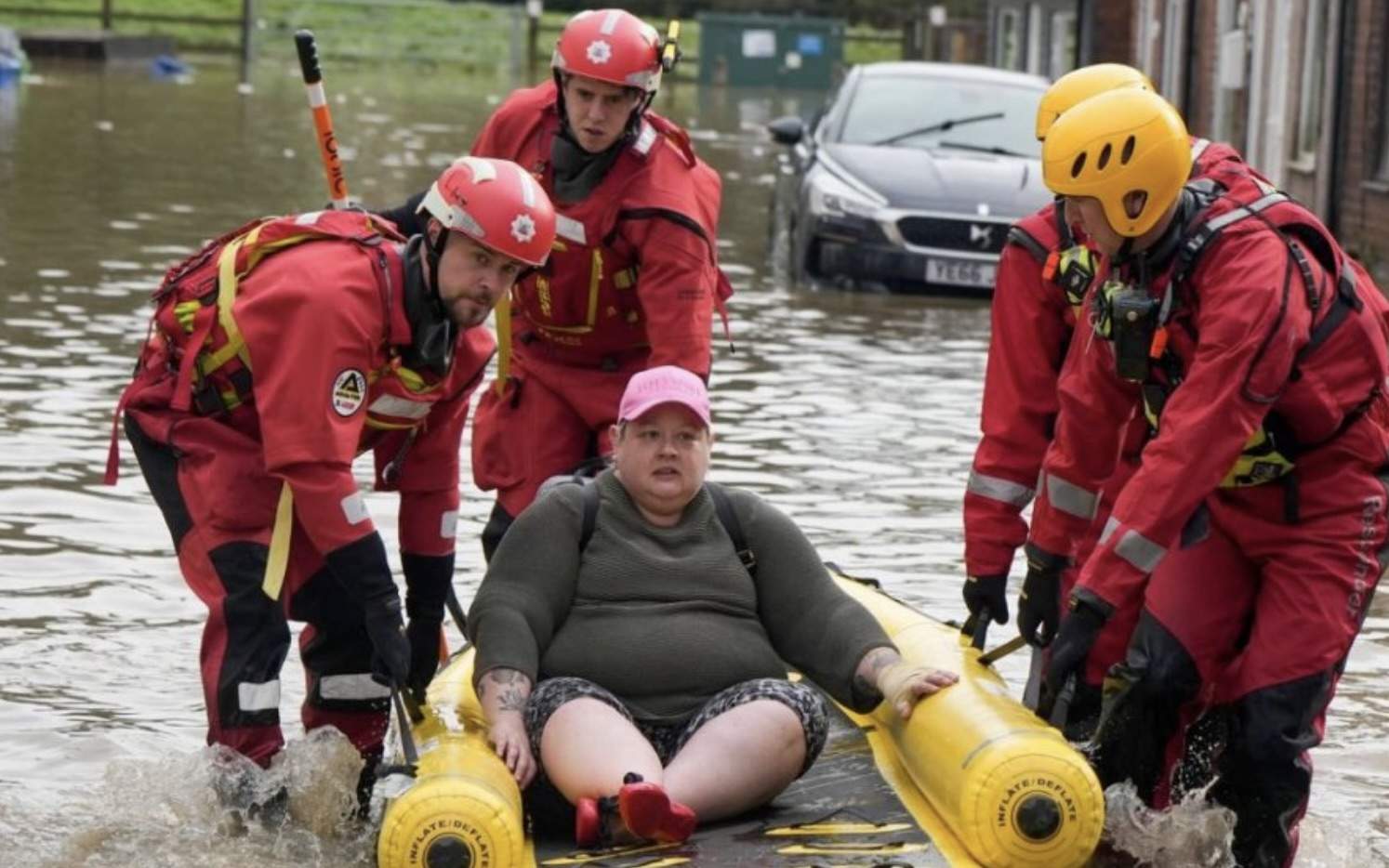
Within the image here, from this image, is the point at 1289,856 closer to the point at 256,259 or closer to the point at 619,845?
the point at 619,845

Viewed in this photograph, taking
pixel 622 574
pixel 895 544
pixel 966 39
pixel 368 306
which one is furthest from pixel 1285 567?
pixel 966 39

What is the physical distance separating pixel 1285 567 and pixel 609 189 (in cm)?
236

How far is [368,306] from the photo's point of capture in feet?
20.8

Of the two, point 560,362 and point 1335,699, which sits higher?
point 560,362

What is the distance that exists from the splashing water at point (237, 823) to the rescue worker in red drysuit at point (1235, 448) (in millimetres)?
1686

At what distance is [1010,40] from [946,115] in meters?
28.4

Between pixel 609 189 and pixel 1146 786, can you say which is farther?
pixel 609 189

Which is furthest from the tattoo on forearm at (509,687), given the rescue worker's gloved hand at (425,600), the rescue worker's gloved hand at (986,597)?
the rescue worker's gloved hand at (986,597)

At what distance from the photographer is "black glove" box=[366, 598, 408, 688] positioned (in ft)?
21.0

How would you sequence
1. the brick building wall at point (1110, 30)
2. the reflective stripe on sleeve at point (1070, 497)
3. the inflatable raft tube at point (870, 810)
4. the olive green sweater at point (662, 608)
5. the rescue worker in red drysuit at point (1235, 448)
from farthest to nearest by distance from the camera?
the brick building wall at point (1110, 30)
the reflective stripe on sleeve at point (1070, 497)
the olive green sweater at point (662, 608)
the rescue worker in red drysuit at point (1235, 448)
the inflatable raft tube at point (870, 810)

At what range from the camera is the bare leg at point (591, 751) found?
6223 mm

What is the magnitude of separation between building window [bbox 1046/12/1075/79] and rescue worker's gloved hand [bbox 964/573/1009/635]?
108ft

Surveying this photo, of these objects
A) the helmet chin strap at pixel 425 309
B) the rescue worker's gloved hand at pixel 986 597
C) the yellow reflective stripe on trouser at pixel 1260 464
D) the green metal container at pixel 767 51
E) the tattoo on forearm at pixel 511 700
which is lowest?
the green metal container at pixel 767 51

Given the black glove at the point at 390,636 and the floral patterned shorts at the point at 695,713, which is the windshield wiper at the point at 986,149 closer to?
the floral patterned shorts at the point at 695,713
